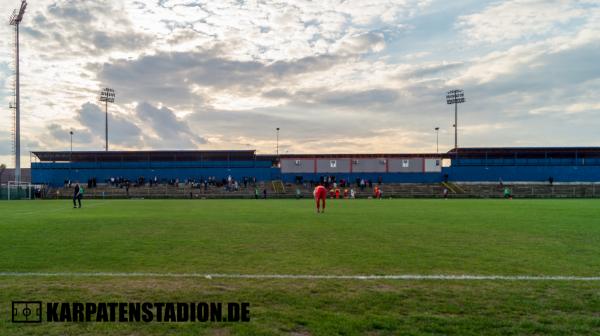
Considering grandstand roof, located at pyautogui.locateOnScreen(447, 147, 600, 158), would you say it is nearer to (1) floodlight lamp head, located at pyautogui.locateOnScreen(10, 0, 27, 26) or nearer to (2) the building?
(2) the building

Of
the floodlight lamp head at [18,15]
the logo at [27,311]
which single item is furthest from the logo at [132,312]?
the floodlight lamp head at [18,15]

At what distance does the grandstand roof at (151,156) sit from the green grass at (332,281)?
57097 mm

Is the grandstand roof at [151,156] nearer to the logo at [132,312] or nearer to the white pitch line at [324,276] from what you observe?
the white pitch line at [324,276]

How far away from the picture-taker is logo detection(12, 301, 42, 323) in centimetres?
510

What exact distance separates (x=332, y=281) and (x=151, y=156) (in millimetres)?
69002

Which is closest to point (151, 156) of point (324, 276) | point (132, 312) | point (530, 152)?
point (530, 152)

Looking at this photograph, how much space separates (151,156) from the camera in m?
70.6

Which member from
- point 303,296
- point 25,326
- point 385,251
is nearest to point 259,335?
point 303,296

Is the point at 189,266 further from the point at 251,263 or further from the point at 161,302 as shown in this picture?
the point at 161,302

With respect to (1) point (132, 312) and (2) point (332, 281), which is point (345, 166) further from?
(1) point (132, 312)

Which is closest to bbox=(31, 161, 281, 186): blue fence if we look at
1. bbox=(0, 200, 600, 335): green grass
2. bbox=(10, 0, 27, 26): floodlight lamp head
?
bbox=(10, 0, 27, 26): floodlight lamp head

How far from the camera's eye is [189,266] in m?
8.15

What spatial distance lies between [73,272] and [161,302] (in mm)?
2907

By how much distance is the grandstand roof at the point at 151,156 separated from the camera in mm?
69938
